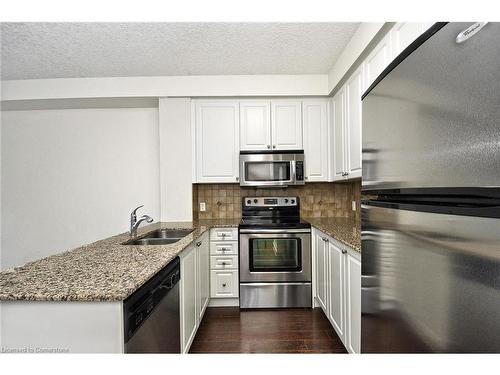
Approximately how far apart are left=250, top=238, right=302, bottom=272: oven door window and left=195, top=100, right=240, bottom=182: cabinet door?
2.60ft

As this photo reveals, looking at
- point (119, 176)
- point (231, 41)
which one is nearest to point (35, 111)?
point (119, 176)

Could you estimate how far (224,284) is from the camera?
281 cm

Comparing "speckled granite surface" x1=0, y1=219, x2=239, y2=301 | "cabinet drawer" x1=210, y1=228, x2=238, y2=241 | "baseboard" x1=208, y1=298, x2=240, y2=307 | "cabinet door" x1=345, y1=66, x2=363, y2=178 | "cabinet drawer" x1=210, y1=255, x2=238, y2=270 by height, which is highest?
"cabinet door" x1=345, y1=66, x2=363, y2=178

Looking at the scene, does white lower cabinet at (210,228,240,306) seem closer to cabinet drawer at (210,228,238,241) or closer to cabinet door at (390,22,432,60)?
cabinet drawer at (210,228,238,241)

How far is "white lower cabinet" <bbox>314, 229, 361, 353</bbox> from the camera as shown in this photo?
1645mm

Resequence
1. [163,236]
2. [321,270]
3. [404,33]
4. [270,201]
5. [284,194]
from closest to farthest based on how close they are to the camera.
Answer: [404,33] < [321,270] < [163,236] < [270,201] < [284,194]

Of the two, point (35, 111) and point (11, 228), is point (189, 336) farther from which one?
point (35, 111)

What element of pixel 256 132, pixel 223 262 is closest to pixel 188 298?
pixel 223 262

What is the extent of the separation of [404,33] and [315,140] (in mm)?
1629

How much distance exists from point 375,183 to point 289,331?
189 centimetres

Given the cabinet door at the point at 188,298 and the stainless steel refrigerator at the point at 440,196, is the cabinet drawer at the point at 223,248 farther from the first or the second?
the stainless steel refrigerator at the point at 440,196

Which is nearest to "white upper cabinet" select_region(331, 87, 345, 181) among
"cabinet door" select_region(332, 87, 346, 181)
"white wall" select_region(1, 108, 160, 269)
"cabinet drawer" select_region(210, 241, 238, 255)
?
"cabinet door" select_region(332, 87, 346, 181)

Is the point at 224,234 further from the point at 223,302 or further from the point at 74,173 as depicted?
the point at 74,173

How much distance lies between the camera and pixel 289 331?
7.60 ft
